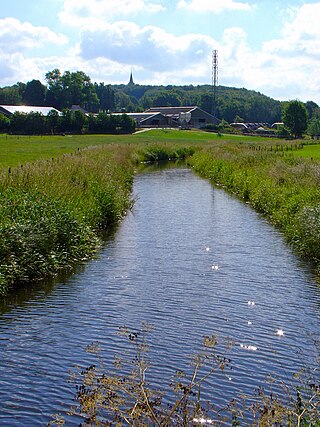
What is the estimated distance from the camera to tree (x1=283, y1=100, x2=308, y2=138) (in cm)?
13775

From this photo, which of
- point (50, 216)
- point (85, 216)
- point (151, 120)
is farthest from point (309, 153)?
point (151, 120)

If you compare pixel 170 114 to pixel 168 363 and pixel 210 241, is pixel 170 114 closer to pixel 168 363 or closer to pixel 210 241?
pixel 210 241

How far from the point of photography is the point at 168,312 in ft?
49.9

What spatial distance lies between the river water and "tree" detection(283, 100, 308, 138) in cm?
11707

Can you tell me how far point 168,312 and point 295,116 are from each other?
5104 inches

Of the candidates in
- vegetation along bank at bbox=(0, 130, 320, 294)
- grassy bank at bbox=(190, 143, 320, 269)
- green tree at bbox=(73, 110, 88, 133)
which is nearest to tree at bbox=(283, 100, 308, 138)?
green tree at bbox=(73, 110, 88, 133)

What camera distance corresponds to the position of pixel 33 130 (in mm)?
104688

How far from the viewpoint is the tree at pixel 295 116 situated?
137750mm

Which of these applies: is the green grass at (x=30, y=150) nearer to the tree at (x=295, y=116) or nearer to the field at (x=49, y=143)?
the field at (x=49, y=143)

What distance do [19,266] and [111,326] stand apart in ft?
14.3

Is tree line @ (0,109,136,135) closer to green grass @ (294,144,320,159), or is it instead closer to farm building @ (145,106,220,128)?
farm building @ (145,106,220,128)

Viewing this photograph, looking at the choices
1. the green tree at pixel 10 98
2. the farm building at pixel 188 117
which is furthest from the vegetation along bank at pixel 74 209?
the green tree at pixel 10 98

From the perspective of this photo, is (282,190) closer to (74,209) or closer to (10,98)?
(74,209)

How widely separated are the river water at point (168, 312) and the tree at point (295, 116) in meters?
117
